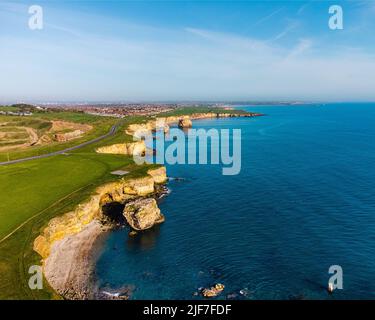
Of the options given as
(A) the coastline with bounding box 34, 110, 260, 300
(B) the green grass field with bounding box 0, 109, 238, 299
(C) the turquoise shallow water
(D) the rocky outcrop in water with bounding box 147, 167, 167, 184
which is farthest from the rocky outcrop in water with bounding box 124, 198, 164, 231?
(D) the rocky outcrop in water with bounding box 147, 167, 167, 184

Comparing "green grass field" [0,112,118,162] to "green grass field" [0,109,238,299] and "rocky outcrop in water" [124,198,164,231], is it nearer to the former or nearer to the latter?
"green grass field" [0,109,238,299]

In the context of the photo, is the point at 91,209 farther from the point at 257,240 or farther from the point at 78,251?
the point at 257,240

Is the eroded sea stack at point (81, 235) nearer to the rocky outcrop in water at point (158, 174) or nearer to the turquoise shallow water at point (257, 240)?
the turquoise shallow water at point (257, 240)

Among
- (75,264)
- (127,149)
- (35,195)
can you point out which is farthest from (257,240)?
(127,149)

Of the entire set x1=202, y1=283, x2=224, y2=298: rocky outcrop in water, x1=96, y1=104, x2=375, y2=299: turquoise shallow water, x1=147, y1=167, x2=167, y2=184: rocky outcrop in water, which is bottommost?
x1=202, y1=283, x2=224, y2=298: rocky outcrop in water

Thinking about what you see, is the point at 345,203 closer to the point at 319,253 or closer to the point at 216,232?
the point at 319,253
